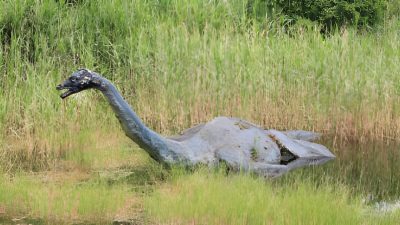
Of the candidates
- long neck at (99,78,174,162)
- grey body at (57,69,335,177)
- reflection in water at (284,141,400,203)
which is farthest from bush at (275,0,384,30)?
long neck at (99,78,174,162)

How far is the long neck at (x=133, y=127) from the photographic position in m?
5.72

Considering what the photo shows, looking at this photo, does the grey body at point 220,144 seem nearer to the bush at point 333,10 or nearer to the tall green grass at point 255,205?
the tall green grass at point 255,205

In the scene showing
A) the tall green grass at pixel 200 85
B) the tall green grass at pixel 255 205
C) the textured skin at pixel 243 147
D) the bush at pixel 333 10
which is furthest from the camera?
the bush at pixel 333 10

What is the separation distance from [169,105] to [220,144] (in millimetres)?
1645

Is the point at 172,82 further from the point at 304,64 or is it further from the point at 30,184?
the point at 30,184

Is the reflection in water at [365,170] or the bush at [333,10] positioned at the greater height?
the bush at [333,10]

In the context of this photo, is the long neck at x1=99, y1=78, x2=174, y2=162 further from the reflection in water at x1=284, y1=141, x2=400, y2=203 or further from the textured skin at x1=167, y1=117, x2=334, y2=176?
the reflection in water at x1=284, y1=141, x2=400, y2=203

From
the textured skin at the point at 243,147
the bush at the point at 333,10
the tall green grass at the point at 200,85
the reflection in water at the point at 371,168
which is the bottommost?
the reflection in water at the point at 371,168

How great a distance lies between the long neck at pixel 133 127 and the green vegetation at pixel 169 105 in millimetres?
227

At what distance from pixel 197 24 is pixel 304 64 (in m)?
2.10

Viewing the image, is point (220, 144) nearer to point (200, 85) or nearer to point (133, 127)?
point (133, 127)

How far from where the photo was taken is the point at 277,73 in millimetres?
8172

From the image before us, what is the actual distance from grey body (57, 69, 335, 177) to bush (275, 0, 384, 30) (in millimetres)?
4767

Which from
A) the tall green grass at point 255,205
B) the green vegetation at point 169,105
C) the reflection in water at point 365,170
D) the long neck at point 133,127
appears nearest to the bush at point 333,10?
the green vegetation at point 169,105
